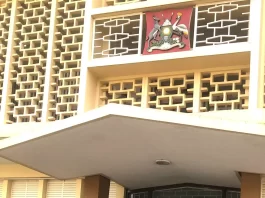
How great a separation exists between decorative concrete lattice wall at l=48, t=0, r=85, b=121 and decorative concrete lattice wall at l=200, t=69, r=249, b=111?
7.19 ft

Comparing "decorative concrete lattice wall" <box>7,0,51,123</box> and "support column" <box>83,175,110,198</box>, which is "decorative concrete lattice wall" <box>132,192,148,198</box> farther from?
"decorative concrete lattice wall" <box>7,0,51,123</box>

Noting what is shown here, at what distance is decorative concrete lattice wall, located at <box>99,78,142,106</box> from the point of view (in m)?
10.6

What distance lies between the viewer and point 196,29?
1003 cm

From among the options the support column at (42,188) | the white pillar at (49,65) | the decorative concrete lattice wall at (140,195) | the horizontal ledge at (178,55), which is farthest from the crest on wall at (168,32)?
A: the support column at (42,188)

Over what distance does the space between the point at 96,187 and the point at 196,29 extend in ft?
9.59

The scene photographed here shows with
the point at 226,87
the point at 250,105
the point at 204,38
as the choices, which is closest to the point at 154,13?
the point at 204,38

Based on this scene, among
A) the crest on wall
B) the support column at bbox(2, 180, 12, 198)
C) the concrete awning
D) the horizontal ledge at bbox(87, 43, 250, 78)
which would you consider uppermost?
the crest on wall

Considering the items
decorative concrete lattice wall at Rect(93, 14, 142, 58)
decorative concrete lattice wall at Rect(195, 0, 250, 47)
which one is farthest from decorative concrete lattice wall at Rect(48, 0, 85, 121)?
decorative concrete lattice wall at Rect(195, 0, 250, 47)

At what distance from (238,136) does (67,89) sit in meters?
3.98

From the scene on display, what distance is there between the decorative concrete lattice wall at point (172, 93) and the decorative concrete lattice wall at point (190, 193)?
1.47m

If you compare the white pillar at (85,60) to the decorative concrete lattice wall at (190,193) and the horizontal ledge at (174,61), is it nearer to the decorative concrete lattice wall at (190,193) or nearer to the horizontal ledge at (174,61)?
the horizontal ledge at (174,61)

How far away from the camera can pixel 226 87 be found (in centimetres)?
1010

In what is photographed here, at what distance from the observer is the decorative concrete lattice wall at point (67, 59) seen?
1095cm

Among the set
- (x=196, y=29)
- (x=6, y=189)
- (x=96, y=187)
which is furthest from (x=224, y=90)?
(x=6, y=189)
